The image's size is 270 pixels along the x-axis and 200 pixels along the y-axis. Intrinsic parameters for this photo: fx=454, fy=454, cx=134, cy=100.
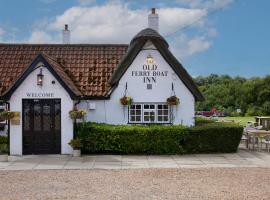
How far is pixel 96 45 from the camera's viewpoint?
2405cm

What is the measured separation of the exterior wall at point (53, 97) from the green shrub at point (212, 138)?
16.4ft

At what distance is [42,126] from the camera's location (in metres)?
19.1

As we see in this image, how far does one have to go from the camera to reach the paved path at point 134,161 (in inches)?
627

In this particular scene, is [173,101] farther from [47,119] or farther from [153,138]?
[47,119]

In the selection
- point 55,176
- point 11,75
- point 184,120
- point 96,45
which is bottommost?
point 55,176

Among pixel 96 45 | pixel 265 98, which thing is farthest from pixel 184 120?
pixel 265 98

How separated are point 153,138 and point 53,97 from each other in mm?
4547

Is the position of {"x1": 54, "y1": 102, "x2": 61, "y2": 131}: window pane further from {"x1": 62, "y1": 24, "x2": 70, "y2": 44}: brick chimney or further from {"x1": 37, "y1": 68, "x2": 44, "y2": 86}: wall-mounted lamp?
{"x1": 62, "y1": 24, "x2": 70, "y2": 44}: brick chimney

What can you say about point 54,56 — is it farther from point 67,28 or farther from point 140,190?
point 140,190

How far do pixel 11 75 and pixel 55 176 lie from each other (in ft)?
30.8

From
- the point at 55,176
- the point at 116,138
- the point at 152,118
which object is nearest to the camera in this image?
the point at 55,176

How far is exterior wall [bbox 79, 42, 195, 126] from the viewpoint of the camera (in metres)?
20.9

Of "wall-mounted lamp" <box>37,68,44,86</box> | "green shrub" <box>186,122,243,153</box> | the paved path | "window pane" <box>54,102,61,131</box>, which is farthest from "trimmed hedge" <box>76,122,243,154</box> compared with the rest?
"wall-mounted lamp" <box>37,68,44,86</box>

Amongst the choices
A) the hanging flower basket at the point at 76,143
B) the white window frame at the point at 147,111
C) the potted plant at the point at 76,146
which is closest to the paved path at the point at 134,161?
the potted plant at the point at 76,146
